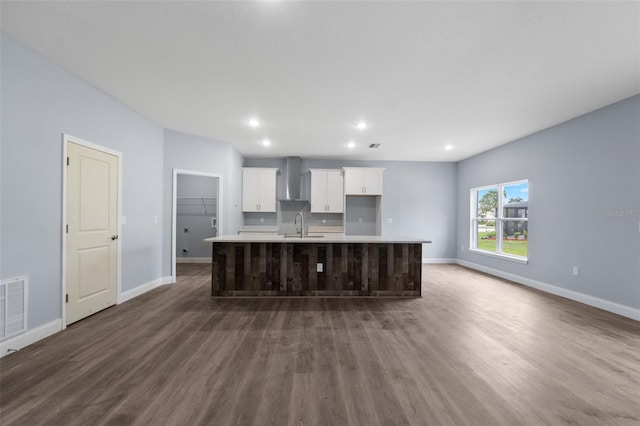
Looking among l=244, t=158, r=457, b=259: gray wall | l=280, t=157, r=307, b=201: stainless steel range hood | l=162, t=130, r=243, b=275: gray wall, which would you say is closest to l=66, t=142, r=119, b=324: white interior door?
l=162, t=130, r=243, b=275: gray wall

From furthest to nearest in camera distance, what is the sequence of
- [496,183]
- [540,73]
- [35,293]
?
[496,183] → [540,73] → [35,293]

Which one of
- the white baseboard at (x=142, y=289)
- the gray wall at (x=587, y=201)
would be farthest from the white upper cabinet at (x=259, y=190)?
the gray wall at (x=587, y=201)

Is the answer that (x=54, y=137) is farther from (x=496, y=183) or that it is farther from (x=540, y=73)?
(x=496, y=183)

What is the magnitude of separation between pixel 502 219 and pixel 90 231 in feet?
22.3

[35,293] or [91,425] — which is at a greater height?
[35,293]

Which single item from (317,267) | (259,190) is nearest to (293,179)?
(259,190)

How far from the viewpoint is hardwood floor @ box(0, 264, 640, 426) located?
1.62 m

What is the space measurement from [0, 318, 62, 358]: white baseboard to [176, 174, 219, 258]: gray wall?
14.1 feet

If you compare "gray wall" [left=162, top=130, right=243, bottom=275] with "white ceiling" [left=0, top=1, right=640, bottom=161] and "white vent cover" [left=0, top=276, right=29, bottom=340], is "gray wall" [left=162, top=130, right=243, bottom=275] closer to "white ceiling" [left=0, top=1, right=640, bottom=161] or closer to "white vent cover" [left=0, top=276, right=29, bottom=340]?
"white ceiling" [left=0, top=1, right=640, bottom=161]

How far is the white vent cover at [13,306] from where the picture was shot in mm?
2227

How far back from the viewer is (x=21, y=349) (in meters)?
2.34

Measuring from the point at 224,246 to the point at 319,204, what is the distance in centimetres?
309

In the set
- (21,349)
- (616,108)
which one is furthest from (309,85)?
(616,108)

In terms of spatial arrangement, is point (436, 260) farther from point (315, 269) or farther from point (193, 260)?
point (193, 260)
